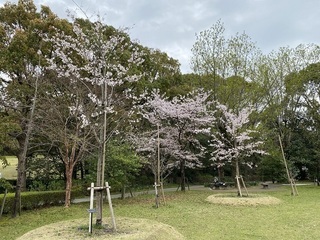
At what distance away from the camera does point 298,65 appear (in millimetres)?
21844

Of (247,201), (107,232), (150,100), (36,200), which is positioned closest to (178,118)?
(150,100)

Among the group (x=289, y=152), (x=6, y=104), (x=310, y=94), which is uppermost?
(x=310, y=94)

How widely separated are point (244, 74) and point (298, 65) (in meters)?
5.59

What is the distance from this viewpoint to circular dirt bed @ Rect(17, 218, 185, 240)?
609cm

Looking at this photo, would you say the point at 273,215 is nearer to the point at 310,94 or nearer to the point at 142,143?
the point at 142,143

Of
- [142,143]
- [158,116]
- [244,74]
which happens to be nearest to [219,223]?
[142,143]

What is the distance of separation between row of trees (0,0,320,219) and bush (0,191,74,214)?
4.54 feet

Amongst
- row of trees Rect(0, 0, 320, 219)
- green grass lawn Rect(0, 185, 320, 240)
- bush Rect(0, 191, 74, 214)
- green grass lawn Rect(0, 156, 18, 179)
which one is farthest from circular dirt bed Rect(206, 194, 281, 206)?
green grass lawn Rect(0, 156, 18, 179)

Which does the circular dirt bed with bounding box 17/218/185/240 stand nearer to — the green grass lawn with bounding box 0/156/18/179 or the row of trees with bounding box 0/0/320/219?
the row of trees with bounding box 0/0/320/219

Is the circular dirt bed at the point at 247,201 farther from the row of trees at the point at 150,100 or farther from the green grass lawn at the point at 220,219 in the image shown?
the row of trees at the point at 150,100

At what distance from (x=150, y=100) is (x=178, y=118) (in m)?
2.01

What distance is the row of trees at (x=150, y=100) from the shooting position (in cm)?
1159

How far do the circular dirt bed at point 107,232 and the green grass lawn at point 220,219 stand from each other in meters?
0.80

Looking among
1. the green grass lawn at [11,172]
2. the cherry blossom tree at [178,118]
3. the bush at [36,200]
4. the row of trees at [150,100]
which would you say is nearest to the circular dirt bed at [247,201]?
the row of trees at [150,100]
